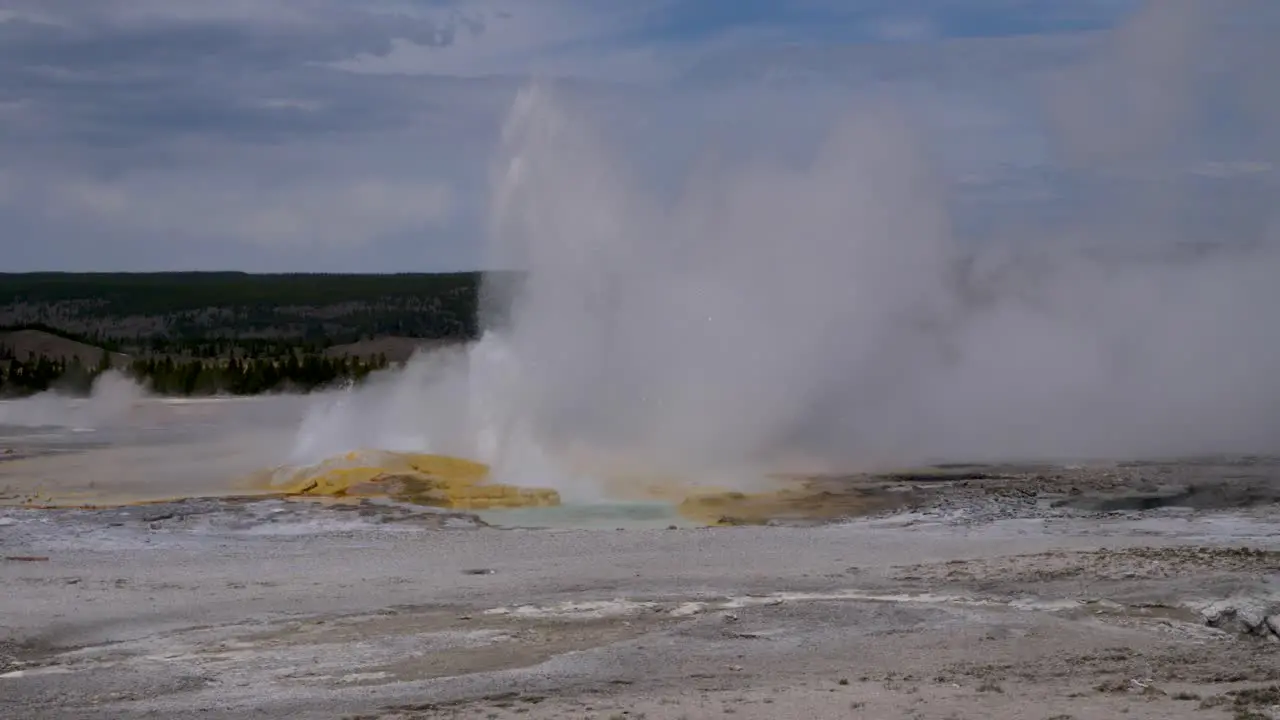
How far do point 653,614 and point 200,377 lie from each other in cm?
3875

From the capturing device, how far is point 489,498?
17.2 m

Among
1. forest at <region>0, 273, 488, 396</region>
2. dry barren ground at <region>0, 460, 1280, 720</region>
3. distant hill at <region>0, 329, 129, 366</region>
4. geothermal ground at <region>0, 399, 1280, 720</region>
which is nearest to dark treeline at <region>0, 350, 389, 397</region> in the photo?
forest at <region>0, 273, 488, 396</region>

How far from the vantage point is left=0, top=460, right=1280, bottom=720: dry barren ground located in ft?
26.5

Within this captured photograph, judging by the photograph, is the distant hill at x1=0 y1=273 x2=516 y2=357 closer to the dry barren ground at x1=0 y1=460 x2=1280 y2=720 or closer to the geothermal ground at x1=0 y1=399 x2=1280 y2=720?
the geothermal ground at x1=0 y1=399 x2=1280 y2=720

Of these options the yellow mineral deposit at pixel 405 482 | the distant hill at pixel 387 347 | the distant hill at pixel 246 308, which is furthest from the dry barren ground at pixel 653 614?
the distant hill at pixel 246 308

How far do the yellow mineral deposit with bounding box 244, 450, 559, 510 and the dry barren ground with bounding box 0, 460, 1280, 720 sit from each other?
1123 millimetres

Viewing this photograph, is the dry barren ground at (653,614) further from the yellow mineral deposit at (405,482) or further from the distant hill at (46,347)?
the distant hill at (46,347)

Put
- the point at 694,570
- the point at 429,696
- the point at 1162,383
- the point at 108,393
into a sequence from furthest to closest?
the point at 108,393
the point at 1162,383
the point at 694,570
the point at 429,696

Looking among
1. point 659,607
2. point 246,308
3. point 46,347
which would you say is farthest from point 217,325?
point 659,607

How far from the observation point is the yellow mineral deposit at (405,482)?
56.4 ft

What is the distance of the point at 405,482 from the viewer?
1811 cm

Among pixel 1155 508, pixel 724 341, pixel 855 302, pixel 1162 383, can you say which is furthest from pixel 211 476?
pixel 1162 383

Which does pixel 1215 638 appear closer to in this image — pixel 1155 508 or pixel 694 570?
pixel 694 570

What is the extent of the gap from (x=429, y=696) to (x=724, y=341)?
48.2 ft
